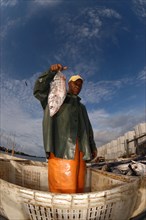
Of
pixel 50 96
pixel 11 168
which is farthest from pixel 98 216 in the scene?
pixel 11 168

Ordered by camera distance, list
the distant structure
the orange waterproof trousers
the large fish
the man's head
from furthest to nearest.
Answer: the distant structure
the man's head
the large fish
the orange waterproof trousers

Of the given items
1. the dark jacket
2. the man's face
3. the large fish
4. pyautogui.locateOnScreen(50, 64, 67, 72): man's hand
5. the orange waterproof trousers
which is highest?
pyautogui.locateOnScreen(50, 64, 67, 72): man's hand

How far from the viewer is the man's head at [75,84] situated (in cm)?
334

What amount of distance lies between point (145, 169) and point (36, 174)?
135 inches

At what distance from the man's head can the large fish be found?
0.41 metres

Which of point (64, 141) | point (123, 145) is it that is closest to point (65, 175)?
point (64, 141)

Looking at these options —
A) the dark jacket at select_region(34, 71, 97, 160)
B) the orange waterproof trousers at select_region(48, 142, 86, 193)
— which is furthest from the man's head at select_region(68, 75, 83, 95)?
the orange waterproof trousers at select_region(48, 142, 86, 193)

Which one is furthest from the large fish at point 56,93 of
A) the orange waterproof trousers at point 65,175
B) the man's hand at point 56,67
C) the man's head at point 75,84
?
the orange waterproof trousers at point 65,175

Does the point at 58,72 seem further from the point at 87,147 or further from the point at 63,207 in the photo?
the point at 63,207

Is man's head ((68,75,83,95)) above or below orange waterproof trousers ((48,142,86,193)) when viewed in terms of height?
above

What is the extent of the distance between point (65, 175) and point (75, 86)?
63.8 inches

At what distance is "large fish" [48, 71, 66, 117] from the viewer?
283 cm

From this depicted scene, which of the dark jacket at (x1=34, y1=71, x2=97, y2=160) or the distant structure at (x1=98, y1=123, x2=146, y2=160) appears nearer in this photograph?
the dark jacket at (x1=34, y1=71, x2=97, y2=160)

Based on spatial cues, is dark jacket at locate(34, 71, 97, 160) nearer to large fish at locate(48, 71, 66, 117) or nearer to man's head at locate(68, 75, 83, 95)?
large fish at locate(48, 71, 66, 117)
